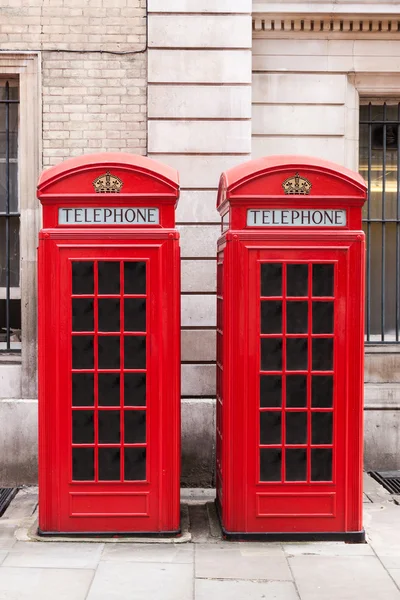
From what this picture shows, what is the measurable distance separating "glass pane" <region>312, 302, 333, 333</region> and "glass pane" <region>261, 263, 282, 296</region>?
299 millimetres

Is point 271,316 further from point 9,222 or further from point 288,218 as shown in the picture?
point 9,222

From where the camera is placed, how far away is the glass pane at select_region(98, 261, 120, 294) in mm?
5543

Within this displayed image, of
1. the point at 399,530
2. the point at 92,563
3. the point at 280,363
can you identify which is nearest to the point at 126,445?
the point at 92,563

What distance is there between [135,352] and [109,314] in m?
0.35

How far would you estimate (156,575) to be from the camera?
5.01 m

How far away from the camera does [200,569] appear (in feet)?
16.8

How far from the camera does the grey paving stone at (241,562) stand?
16.5ft

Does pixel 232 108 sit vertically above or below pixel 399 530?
above

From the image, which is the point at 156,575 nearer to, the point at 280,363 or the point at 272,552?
the point at 272,552

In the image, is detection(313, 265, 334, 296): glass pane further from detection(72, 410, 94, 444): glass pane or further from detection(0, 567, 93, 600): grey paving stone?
detection(0, 567, 93, 600): grey paving stone

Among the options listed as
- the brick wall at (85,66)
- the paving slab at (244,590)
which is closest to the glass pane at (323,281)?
the paving slab at (244,590)

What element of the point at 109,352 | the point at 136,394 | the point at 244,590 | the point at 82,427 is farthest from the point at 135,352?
the point at 244,590

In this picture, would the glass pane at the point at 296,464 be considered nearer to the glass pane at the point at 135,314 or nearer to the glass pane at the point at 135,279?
the glass pane at the point at 135,314

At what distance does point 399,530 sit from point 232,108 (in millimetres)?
4272
